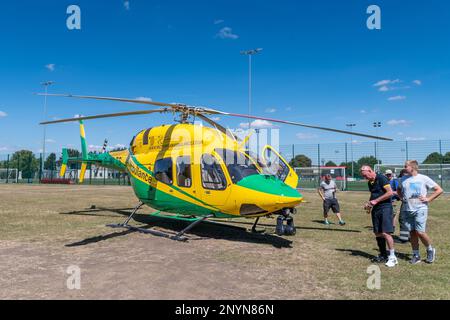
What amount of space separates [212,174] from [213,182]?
206mm

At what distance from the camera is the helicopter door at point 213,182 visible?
25.5 ft

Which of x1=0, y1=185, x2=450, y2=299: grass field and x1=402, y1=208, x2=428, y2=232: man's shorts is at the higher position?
x1=402, y1=208, x2=428, y2=232: man's shorts

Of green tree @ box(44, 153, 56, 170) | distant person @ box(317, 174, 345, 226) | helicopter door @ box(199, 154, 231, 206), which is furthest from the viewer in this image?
green tree @ box(44, 153, 56, 170)

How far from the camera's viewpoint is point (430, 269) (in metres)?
5.77

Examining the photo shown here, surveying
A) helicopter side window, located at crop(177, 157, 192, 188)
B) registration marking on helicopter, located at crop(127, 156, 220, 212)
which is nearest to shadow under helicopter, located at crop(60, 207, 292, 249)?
registration marking on helicopter, located at crop(127, 156, 220, 212)

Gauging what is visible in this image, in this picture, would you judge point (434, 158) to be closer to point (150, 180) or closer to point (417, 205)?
point (417, 205)

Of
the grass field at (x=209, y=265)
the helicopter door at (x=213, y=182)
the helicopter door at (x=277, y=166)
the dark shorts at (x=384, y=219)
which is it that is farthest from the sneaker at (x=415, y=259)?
the helicopter door at (x=213, y=182)

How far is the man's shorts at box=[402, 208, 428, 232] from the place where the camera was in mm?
6113

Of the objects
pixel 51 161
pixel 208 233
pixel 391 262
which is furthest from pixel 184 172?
pixel 51 161

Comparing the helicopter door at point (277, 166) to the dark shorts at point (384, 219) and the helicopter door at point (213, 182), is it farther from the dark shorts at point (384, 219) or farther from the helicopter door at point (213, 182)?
the dark shorts at point (384, 219)

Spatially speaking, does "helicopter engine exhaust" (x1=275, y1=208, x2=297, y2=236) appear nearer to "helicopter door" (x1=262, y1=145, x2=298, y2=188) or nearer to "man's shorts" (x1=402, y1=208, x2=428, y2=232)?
"helicopter door" (x1=262, y1=145, x2=298, y2=188)
